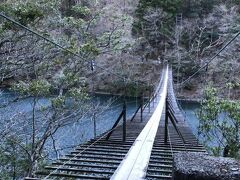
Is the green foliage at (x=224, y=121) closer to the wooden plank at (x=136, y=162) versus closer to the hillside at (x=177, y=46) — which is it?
the wooden plank at (x=136, y=162)

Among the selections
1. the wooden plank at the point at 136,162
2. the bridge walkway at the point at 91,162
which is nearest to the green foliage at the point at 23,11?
the bridge walkway at the point at 91,162

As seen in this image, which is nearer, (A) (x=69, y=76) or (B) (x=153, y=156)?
(B) (x=153, y=156)

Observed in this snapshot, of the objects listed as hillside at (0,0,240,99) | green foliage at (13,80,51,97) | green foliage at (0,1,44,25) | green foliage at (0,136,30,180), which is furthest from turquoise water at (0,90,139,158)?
hillside at (0,0,240,99)

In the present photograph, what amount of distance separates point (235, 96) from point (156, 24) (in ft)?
22.0

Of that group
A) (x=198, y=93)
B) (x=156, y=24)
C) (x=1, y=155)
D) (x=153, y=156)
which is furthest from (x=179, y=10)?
(x=153, y=156)

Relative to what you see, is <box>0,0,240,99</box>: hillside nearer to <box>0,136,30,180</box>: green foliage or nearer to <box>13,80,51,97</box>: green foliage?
<box>0,136,30,180</box>: green foliage

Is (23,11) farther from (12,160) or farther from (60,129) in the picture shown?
(60,129)

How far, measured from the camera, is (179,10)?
22.4 m

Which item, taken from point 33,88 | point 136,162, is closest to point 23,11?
point 33,88

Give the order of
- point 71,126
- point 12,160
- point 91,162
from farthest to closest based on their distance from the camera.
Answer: point 71,126 → point 12,160 → point 91,162

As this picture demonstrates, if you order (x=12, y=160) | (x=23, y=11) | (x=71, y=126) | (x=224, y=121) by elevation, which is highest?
(x=23, y=11)

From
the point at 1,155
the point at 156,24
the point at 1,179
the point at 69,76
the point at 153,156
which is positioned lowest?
the point at 1,179

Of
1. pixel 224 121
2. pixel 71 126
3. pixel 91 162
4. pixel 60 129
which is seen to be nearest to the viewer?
pixel 91 162

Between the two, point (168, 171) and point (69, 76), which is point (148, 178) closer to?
point (168, 171)
